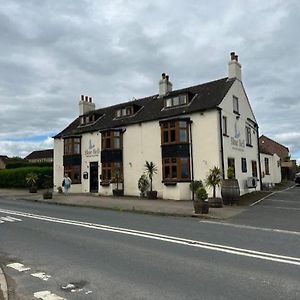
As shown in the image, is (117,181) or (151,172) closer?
(151,172)

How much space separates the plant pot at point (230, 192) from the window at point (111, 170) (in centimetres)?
1044

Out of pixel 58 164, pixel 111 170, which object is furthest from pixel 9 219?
pixel 58 164

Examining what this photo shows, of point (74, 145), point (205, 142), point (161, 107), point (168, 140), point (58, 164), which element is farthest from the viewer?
point (58, 164)

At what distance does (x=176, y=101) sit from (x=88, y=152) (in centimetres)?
921

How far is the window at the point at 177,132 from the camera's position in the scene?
26.1 metres

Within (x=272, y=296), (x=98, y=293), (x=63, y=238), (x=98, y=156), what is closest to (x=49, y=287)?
(x=98, y=293)

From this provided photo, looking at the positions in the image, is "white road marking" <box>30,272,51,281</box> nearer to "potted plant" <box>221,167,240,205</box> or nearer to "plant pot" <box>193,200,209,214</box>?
"plant pot" <box>193,200,209,214</box>

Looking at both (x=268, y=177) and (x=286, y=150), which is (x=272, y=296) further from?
(x=286, y=150)

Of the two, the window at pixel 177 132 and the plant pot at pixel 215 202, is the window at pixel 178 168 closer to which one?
the window at pixel 177 132

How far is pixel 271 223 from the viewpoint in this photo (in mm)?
14781

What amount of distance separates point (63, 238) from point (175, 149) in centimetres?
1580

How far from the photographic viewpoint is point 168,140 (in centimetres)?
2675

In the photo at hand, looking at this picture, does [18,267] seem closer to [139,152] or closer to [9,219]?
[9,219]

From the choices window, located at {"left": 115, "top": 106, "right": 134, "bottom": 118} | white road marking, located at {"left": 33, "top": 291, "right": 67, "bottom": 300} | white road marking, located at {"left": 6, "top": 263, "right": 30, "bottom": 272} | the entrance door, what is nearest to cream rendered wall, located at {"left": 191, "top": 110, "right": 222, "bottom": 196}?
window, located at {"left": 115, "top": 106, "right": 134, "bottom": 118}
